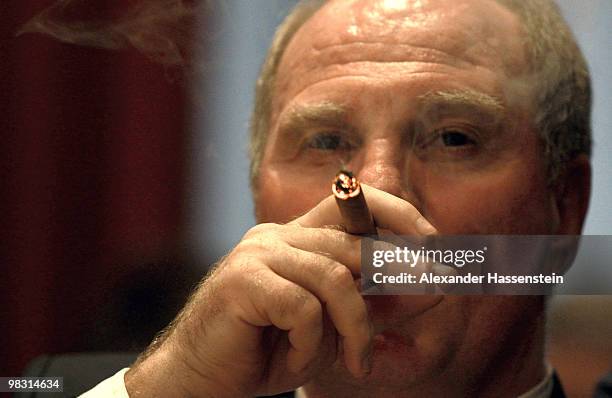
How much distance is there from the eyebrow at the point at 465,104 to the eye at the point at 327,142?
0.38 feet

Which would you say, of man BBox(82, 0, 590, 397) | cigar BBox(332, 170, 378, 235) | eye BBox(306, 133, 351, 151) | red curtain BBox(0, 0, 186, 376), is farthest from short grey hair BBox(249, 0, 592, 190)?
red curtain BBox(0, 0, 186, 376)

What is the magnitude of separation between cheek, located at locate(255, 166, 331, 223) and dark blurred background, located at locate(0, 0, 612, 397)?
2cm

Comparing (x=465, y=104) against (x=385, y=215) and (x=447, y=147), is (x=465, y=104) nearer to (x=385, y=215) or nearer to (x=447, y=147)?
(x=447, y=147)

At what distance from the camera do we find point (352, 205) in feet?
2.73

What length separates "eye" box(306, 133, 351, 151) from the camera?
113 centimetres

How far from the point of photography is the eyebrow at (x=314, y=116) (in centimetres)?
113

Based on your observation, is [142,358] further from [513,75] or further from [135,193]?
[513,75]

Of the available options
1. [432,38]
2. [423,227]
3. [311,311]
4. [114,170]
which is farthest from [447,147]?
[114,170]

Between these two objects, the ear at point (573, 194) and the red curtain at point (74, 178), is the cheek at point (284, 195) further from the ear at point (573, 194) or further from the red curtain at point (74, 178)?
the ear at point (573, 194)

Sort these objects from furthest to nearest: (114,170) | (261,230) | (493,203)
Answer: (114,170), (493,203), (261,230)

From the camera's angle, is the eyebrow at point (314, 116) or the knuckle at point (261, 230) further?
the eyebrow at point (314, 116)

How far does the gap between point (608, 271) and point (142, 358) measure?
0.57 m

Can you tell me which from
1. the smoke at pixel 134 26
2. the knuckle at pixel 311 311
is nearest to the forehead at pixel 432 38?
the smoke at pixel 134 26

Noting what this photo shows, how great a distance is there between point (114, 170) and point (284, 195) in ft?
0.86
